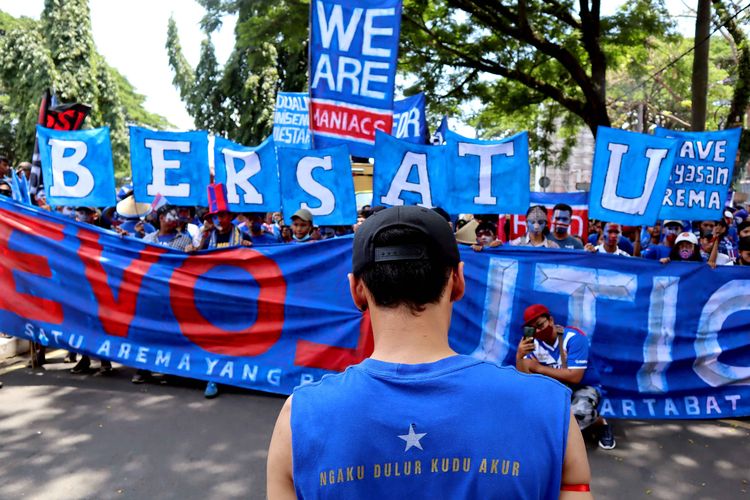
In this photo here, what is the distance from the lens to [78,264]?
5.73 metres

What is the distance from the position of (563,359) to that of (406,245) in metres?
3.67

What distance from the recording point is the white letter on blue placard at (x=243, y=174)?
572 centimetres

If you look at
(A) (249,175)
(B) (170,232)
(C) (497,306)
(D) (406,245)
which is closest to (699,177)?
(C) (497,306)

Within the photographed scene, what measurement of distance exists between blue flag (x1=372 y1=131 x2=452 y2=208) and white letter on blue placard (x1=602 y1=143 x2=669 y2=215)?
4.51ft

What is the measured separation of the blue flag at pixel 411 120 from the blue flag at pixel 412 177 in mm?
5854

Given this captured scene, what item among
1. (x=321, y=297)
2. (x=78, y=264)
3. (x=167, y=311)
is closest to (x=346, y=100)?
(x=321, y=297)

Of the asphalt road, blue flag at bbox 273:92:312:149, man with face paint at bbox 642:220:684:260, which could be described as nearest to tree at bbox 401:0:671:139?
blue flag at bbox 273:92:312:149

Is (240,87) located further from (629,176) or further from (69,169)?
(629,176)

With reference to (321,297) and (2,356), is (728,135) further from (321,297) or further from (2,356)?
(2,356)

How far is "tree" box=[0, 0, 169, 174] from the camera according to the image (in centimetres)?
2125

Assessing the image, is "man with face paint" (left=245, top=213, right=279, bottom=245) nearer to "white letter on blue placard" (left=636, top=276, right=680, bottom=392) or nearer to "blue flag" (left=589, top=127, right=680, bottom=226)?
"blue flag" (left=589, top=127, right=680, bottom=226)

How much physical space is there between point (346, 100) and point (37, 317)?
3765 mm

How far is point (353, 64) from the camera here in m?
5.30

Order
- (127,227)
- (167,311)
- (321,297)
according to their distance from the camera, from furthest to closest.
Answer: (127,227) < (167,311) < (321,297)
